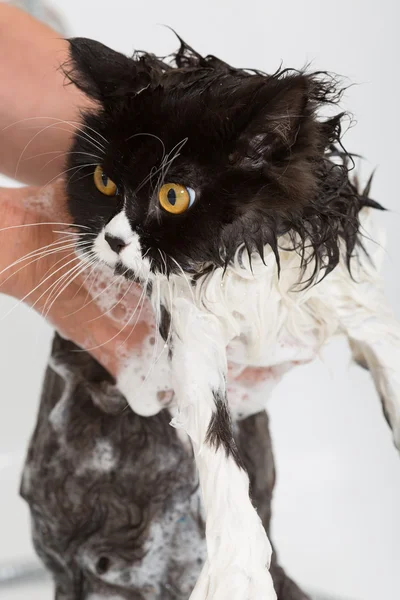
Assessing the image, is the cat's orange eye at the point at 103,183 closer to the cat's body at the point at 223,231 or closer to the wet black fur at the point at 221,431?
the cat's body at the point at 223,231

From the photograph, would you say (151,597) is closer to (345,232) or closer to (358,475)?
(345,232)

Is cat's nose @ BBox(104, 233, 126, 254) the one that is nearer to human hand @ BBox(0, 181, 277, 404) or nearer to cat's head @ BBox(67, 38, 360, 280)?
cat's head @ BBox(67, 38, 360, 280)

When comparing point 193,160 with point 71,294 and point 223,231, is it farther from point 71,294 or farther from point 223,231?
point 71,294

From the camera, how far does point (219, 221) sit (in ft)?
1.75

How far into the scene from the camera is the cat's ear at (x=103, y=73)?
0.56m

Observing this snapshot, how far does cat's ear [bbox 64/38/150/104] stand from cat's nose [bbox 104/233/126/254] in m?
0.10

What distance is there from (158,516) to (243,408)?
5.6 inches

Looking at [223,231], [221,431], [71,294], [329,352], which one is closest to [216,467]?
[221,431]

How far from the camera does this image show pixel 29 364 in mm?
1433

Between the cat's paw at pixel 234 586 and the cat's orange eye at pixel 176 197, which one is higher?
the cat's orange eye at pixel 176 197

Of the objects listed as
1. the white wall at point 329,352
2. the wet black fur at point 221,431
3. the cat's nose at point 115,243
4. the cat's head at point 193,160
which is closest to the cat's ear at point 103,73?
the cat's head at point 193,160

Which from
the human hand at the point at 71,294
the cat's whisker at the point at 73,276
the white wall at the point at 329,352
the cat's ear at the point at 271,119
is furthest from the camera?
the white wall at the point at 329,352

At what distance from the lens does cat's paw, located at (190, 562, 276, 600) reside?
1.63ft

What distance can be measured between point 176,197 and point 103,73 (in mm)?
113
